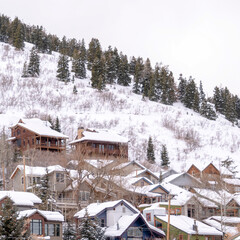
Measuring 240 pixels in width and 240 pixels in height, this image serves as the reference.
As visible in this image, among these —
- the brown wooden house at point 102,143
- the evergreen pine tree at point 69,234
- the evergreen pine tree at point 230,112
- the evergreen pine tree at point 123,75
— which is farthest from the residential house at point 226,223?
the evergreen pine tree at point 123,75

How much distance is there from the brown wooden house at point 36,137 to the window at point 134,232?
1427 inches

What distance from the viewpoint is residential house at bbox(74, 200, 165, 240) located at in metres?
49.1

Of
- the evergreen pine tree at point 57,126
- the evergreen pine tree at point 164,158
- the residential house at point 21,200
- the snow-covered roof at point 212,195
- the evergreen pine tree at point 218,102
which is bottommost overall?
the residential house at point 21,200

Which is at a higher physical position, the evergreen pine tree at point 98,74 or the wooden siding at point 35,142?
the evergreen pine tree at point 98,74

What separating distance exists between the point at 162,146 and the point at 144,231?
46978 millimetres

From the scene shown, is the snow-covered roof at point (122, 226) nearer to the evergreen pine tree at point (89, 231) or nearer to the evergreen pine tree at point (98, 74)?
the evergreen pine tree at point (89, 231)

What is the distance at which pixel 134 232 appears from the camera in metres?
49.7

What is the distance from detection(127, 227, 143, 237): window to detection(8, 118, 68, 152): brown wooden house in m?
36.2

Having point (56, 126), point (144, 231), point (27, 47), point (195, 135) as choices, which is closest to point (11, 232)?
point (144, 231)

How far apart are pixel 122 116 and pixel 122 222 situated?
6045cm

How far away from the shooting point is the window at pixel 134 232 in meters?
49.4

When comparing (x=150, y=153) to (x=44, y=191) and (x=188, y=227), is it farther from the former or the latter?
(x=188, y=227)

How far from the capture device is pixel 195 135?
108m

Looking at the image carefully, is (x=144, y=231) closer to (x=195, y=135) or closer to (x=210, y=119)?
(x=195, y=135)
